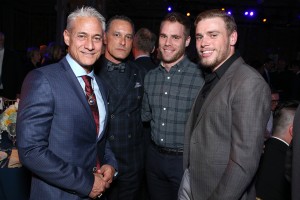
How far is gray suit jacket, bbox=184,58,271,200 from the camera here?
1.56 meters

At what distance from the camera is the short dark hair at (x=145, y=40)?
12.2ft

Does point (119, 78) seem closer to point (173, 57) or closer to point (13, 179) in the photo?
point (173, 57)

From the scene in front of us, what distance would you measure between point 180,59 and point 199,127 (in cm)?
91

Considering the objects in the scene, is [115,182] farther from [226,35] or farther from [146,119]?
[226,35]

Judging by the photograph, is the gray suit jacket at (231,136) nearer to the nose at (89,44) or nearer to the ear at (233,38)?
the ear at (233,38)

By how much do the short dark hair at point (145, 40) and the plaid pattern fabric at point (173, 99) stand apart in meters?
1.23

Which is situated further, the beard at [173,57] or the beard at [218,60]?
the beard at [173,57]

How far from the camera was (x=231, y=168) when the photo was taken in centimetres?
159

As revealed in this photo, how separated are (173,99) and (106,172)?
2.92 ft

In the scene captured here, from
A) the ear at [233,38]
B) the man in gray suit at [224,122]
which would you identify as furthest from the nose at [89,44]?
the ear at [233,38]

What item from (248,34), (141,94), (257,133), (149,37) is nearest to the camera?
(257,133)

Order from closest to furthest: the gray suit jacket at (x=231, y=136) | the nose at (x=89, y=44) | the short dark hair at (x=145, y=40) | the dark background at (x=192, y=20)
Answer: the gray suit jacket at (x=231, y=136)
the nose at (x=89, y=44)
the short dark hair at (x=145, y=40)
the dark background at (x=192, y=20)

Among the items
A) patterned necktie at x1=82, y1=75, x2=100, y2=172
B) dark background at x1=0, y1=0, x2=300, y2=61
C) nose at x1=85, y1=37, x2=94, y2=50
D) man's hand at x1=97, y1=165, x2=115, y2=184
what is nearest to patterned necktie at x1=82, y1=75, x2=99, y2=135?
patterned necktie at x1=82, y1=75, x2=100, y2=172

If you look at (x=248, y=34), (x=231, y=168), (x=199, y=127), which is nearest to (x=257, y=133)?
(x=231, y=168)
